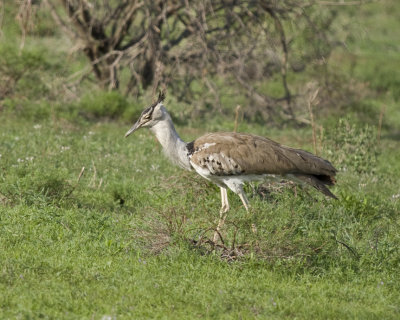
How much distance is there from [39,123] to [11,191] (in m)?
4.00

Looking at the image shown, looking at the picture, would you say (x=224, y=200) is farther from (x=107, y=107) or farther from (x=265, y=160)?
(x=107, y=107)

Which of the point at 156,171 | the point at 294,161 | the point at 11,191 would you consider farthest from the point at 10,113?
the point at 294,161

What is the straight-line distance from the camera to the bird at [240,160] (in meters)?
6.29

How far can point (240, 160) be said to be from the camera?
6312 mm

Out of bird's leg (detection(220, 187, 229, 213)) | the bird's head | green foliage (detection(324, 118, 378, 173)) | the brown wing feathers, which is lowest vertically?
green foliage (detection(324, 118, 378, 173))

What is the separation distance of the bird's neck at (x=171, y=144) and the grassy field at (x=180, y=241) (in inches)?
18.5

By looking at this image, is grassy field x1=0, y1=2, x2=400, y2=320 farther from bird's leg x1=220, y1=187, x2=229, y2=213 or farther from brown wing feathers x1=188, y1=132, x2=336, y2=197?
brown wing feathers x1=188, y1=132, x2=336, y2=197

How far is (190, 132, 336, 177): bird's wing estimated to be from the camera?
20.6ft

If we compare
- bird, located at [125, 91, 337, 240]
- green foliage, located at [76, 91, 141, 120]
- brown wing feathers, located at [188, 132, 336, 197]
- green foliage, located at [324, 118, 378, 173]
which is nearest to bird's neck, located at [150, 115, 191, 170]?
bird, located at [125, 91, 337, 240]

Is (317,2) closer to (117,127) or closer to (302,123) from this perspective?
(302,123)

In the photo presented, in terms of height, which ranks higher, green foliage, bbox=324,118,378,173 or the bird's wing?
the bird's wing

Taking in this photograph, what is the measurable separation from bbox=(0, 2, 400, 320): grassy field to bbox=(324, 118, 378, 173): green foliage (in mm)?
18

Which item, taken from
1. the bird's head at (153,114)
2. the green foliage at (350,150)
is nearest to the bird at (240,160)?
the bird's head at (153,114)

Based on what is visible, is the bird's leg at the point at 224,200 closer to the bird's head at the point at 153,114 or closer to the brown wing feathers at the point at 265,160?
the brown wing feathers at the point at 265,160
